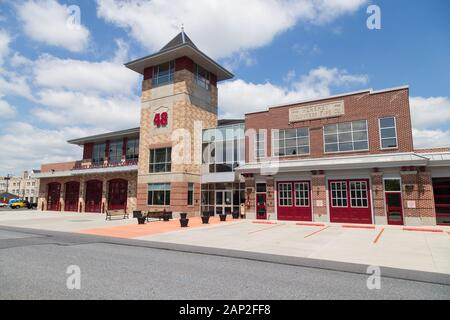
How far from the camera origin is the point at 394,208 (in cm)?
1873

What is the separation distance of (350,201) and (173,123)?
56.4 ft

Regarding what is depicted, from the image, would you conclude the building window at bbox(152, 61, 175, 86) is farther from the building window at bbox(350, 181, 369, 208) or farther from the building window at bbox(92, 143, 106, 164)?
the building window at bbox(350, 181, 369, 208)

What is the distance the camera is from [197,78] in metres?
29.7

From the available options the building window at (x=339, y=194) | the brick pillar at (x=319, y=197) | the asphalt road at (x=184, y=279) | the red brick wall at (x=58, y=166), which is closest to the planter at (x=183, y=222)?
the asphalt road at (x=184, y=279)

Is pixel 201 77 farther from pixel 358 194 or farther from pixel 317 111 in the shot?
pixel 358 194

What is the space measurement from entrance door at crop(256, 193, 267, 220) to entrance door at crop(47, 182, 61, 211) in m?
30.4

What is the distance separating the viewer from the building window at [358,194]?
64.4ft

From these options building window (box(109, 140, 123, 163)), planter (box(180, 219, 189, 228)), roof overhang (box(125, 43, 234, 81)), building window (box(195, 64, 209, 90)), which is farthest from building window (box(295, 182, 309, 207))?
building window (box(109, 140, 123, 163))

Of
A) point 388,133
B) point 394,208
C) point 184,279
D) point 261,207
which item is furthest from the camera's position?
point 261,207

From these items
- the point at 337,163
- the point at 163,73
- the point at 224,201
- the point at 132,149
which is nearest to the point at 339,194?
the point at 337,163

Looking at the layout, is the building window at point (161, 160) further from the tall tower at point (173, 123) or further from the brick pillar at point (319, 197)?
the brick pillar at point (319, 197)

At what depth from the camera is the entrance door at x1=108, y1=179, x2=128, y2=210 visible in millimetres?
33125

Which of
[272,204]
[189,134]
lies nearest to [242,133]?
[189,134]
